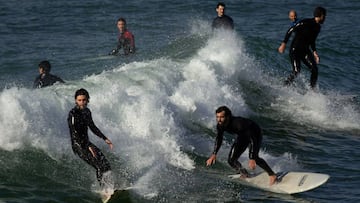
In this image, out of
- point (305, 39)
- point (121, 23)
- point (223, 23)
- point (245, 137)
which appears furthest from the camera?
point (223, 23)

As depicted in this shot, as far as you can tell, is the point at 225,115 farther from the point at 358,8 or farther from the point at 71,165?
the point at 358,8

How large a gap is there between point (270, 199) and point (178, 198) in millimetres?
1539

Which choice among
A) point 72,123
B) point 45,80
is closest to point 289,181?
point 72,123

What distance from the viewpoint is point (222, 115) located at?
11516 mm

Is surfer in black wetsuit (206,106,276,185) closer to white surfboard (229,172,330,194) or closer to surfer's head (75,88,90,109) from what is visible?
white surfboard (229,172,330,194)

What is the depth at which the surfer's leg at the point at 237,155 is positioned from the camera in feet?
40.1

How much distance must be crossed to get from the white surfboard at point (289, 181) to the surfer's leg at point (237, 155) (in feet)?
0.55

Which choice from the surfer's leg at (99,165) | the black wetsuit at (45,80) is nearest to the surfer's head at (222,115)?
the surfer's leg at (99,165)

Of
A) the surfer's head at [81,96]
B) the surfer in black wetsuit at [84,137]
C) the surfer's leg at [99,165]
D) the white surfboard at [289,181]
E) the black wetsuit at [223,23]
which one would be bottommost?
the white surfboard at [289,181]

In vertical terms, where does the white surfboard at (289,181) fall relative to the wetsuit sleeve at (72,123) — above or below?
below

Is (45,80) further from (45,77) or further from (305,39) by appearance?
(305,39)

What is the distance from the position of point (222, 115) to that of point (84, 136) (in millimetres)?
2180

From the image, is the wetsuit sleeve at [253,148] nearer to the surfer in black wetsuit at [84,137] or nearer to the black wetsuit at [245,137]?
the black wetsuit at [245,137]

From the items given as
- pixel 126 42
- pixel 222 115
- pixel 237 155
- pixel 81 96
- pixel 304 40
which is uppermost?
Answer: pixel 304 40
